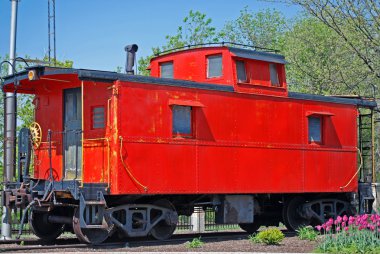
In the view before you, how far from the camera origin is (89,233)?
46.6 feet

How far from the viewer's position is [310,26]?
1566 inches

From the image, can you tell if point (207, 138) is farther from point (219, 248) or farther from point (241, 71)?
point (219, 248)

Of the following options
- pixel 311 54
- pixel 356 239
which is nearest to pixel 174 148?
pixel 356 239

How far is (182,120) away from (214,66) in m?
2.30

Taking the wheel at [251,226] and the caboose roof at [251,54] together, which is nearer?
the caboose roof at [251,54]

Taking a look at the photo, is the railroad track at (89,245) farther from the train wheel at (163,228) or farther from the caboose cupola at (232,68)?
the caboose cupola at (232,68)

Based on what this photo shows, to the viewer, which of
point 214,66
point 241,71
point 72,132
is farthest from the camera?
point 214,66

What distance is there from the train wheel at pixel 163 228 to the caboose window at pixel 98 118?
7.35 feet

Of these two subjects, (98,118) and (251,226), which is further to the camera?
(251,226)

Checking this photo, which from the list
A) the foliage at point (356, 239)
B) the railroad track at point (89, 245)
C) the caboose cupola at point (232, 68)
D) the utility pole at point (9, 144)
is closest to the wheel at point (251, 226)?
the railroad track at point (89, 245)

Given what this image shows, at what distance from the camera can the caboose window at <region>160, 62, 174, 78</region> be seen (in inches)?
696

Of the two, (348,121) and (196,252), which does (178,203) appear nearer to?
(196,252)

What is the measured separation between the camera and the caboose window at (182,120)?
14992 mm

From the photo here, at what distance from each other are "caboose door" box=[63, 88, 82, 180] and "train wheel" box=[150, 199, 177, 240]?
2.06 m
